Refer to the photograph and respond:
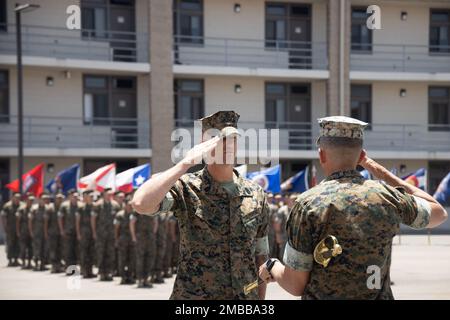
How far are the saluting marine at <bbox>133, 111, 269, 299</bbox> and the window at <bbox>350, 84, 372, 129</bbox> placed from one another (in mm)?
26880

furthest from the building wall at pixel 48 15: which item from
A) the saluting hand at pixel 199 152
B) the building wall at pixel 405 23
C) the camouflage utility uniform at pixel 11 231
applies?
the saluting hand at pixel 199 152

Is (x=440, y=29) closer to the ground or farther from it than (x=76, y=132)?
farther from it

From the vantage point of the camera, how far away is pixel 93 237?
51.0 ft

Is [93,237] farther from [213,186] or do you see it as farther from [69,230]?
[213,186]

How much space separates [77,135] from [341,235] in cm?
2367

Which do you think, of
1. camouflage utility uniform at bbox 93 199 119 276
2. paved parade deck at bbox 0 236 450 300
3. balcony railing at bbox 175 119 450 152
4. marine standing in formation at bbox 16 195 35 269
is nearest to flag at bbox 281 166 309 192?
paved parade deck at bbox 0 236 450 300

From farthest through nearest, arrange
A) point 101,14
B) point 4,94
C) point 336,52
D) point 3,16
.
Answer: point 336,52, point 101,14, point 4,94, point 3,16

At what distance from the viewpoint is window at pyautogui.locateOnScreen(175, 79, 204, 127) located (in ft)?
93.2

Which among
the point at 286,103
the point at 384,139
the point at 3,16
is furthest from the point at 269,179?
the point at 384,139

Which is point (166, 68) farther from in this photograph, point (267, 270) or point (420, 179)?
point (267, 270)

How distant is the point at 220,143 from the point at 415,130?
93.0 feet

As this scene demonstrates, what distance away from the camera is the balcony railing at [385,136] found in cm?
2958
